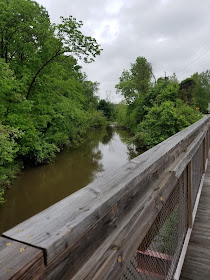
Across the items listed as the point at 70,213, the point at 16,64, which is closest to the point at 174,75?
the point at 16,64

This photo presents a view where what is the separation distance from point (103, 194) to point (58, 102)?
15.0 m

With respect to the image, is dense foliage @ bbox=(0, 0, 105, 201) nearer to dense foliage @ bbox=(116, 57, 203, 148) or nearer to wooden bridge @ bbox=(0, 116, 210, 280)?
dense foliage @ bbox=(116, 57, 203, 148)

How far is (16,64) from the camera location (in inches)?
484

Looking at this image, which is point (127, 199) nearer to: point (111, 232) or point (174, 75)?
point (111, 232)

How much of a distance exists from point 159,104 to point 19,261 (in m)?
21.9

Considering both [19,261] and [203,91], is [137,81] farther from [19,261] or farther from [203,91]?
[19,261]

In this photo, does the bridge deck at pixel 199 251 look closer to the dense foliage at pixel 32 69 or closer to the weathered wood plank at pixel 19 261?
the weathered wood plank at pixel 19 261

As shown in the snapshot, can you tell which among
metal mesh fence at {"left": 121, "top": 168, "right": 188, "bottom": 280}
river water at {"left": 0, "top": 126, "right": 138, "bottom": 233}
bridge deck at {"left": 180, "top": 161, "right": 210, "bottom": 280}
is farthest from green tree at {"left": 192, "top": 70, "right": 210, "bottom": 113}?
metal mesh fence at {"left": 121, "top": 168, "right": 188, "bottom": 280}

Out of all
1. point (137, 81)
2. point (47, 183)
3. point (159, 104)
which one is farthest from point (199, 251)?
point (137, 81)

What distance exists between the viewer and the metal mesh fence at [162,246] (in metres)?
1.26

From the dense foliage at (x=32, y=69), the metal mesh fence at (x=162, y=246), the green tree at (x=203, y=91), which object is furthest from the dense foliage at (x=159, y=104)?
the metal mesh fence at (x=162, y=246)

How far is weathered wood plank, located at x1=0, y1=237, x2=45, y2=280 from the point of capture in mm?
415

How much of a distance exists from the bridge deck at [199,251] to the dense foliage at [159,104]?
1328 centimetres

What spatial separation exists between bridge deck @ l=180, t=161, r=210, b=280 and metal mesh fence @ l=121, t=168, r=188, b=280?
0.94ft
